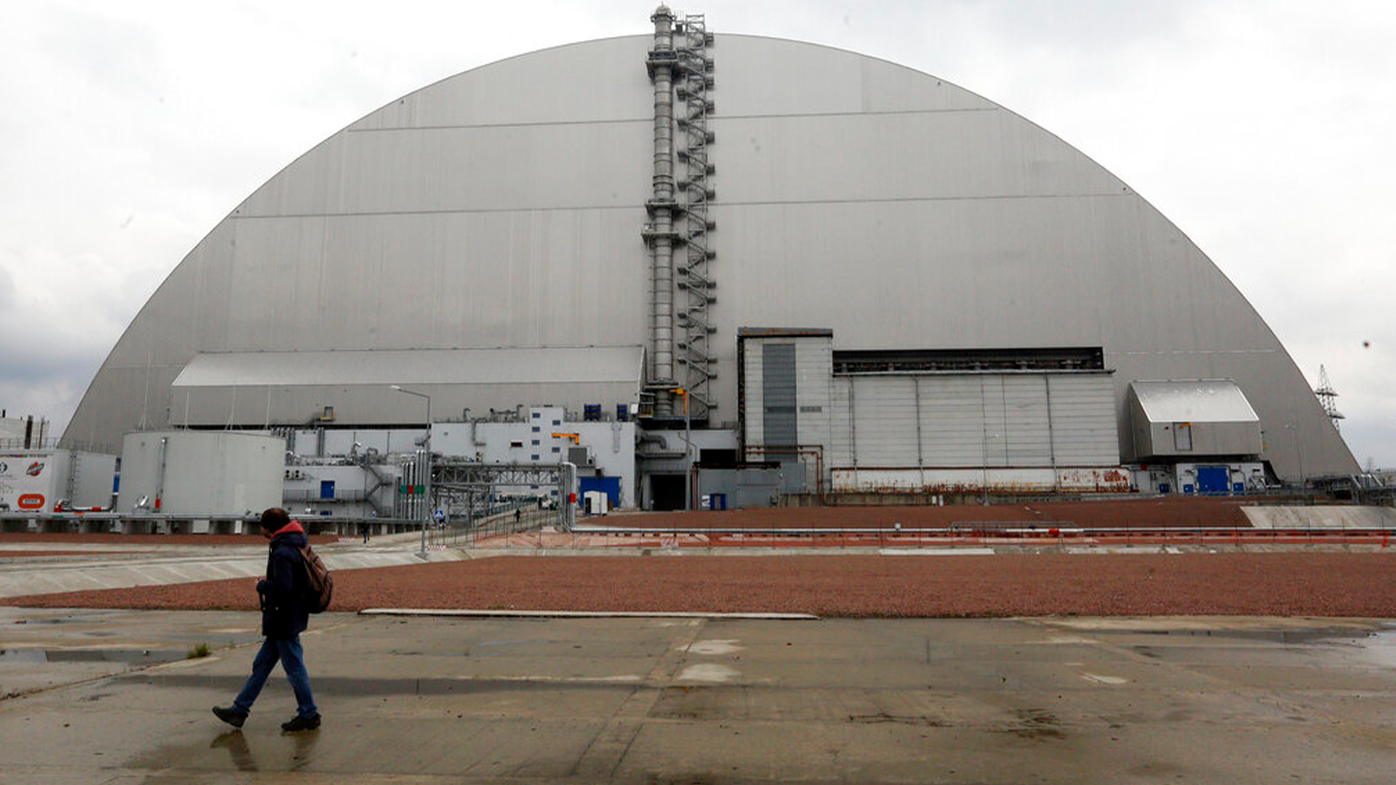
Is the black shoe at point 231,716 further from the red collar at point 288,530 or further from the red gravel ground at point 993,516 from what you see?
the red gravel ground at point 993,516

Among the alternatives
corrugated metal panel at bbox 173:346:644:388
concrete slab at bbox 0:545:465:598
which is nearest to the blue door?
corrugated metal panel at bbox 173:346:644:388

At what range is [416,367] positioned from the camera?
68.4 metres

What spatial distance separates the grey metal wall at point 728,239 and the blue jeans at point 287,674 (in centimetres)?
6300

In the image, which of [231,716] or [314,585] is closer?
[231,716]

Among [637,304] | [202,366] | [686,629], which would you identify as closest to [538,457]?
[637,304]

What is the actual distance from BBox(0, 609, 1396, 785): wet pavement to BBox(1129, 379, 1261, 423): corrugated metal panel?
57473 mm

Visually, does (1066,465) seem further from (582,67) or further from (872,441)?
(582,67)

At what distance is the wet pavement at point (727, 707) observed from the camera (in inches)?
209

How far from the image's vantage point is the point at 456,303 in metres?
70.6

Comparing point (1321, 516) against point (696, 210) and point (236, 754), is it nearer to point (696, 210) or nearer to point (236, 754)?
point (696, 210)

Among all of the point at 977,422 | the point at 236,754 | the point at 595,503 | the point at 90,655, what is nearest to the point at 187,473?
the point at 595,503

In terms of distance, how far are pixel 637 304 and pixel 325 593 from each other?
63.8 meters

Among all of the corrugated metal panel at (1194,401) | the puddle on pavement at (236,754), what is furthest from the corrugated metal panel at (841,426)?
the puddle on pavement at (236,754)

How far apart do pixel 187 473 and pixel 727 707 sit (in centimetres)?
5123
